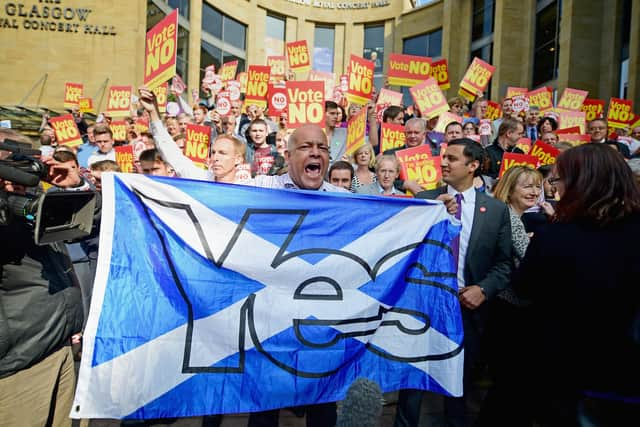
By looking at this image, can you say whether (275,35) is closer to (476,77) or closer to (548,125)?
(476,77)

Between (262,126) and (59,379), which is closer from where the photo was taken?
(59,379)

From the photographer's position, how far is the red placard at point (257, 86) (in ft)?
30.5

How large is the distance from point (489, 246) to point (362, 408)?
2202 millimetres

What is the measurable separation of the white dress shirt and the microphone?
2079 millimetres

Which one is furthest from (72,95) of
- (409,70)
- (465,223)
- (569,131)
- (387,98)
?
(465,223)

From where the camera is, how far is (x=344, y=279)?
8.82 ft

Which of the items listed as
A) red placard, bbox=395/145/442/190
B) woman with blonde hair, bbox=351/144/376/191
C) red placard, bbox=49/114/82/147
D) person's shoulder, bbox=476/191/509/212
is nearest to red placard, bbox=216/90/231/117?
red placard, bbox=49/114/82/147

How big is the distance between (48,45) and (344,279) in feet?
63.3

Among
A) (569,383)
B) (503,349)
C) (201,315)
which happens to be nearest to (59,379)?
(201,315)

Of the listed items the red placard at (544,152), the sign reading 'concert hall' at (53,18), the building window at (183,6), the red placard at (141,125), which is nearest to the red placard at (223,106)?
the red placard at (141,125)

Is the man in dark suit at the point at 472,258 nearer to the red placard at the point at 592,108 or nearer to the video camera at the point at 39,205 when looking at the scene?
the video camera at the point at 39,205

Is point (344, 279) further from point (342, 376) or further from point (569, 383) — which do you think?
point (569, 383)

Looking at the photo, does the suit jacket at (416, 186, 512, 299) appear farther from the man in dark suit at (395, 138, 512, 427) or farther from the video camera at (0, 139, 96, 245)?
the video camera at (0, 139, 96, 245)

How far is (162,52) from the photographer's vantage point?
181 inches
